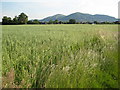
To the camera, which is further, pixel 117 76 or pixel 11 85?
pixel 117 76

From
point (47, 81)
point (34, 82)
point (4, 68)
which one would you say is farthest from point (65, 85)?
point (4, 68)

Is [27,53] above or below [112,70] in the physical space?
above

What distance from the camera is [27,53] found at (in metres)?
6.36

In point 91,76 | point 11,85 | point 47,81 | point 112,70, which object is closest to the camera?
point 11,85

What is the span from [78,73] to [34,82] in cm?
104

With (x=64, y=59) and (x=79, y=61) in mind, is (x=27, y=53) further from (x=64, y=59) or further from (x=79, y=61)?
(x=79, y=61)

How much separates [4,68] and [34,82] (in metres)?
0.81

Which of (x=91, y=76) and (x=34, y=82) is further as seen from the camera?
(x=91, y=76)

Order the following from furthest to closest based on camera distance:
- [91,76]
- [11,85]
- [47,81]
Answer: [91,76] → [47,81] → [11,85]

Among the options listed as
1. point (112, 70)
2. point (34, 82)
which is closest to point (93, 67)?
point (112, 70)

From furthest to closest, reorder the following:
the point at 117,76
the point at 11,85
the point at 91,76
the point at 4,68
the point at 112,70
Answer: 1. the point at 112,70
2. the point at 117,76
3. the point at 91,76
4. the point at 4,68
5. the point at 11,85

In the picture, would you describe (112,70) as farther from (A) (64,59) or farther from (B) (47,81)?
(B) (47,81)

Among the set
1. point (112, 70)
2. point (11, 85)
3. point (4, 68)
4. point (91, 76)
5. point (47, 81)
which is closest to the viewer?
point (11, 85)

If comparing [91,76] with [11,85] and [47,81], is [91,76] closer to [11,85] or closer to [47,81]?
[47,81]
